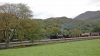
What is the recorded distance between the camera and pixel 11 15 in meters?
41.1

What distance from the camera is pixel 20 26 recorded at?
42156 millimetres

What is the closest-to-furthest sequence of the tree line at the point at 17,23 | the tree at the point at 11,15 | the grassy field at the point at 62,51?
the grassy field at the point at 62,51
the tree at the point at 11,15
the tree line at the point at 17,23

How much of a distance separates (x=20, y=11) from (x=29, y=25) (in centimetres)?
398

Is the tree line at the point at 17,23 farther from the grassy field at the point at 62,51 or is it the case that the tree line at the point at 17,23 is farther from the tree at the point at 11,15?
the grassy field at the point at 62,51

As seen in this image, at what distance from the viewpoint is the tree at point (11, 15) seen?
40.4 m

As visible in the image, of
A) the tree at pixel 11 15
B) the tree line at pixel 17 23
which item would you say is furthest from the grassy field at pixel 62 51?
the tree line at pixel 17 23

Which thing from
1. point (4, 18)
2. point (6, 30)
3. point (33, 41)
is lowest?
point (33, 41)

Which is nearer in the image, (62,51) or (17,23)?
(62,51)

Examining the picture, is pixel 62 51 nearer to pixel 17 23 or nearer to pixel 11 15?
pixel 17 23

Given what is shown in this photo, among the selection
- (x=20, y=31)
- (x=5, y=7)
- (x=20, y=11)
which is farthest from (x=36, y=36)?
(x=5, y=7)

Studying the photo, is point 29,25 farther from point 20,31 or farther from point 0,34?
point 0,34

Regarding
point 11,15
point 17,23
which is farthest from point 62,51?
point 11,15

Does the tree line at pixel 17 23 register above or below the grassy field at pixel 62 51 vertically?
above

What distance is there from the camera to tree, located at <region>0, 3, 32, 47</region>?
40.4m
